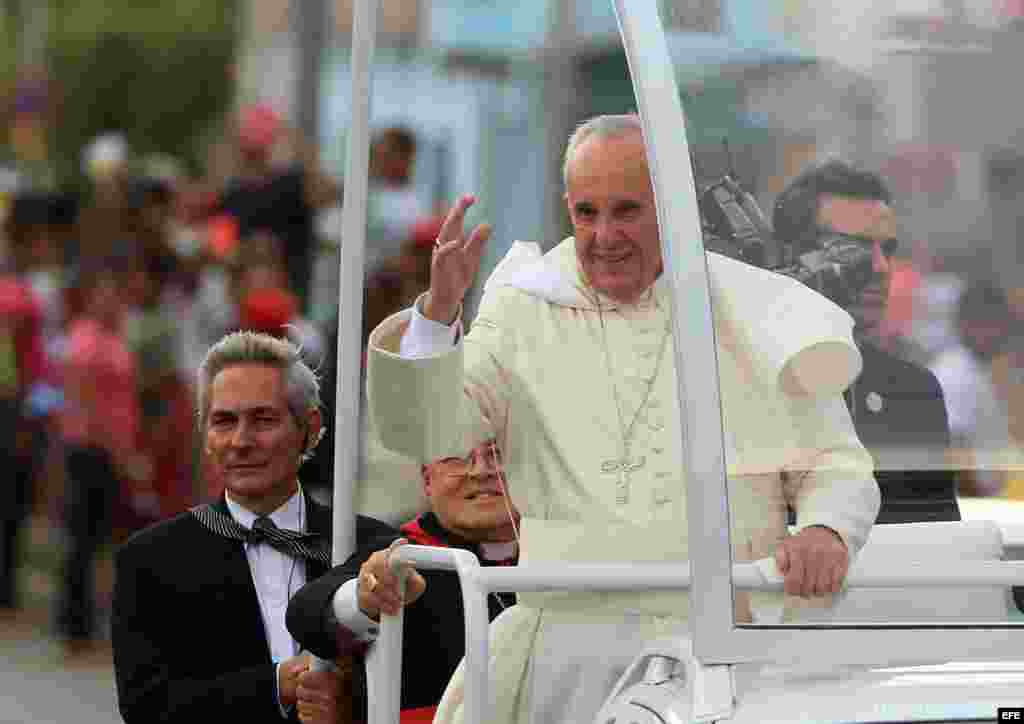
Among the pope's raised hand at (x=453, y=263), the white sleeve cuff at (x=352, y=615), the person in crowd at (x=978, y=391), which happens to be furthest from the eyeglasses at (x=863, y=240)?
the white sleeve cuff at (x=352, y=615)

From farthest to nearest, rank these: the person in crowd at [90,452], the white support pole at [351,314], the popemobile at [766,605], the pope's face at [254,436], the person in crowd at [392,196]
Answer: the person in crowd at [90,452]
the person in crowd at [392,196]
the pope's face at [254,436]
the white support pole at [351,314]
the popemobile at [766,605]

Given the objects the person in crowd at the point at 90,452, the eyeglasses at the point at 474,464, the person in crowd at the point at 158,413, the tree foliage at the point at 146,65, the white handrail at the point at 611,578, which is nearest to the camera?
the white handrail at the point at 611,578

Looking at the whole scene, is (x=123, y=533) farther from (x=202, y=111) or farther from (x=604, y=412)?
(x=202, y=111)

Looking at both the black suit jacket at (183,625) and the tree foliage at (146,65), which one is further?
the tree foliage at (146,65)

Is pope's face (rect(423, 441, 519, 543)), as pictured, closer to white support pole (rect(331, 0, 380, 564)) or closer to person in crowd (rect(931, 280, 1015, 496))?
white support pole (rect(331, 0, 380, 564))

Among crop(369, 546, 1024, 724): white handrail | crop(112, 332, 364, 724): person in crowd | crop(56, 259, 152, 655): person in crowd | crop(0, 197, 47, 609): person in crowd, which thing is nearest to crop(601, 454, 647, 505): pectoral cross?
crop(369, 546, 1024, 724): white handrail

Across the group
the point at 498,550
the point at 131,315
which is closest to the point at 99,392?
the point at 131,315

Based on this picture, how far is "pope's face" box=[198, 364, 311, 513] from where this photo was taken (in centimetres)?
470

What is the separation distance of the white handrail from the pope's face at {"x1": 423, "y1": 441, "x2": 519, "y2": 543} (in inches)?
32.9

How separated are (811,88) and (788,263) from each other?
27 cm

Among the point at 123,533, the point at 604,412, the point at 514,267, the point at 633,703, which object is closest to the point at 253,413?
Answer: the point at 514,267

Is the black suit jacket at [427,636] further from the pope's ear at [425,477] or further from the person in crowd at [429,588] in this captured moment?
the pope's ear at [425,477]

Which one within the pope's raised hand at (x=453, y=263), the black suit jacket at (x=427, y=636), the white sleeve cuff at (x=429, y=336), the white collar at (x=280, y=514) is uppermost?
the pope's raised hand at (x=453, y=263)

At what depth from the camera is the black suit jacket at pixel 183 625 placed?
177 inches
